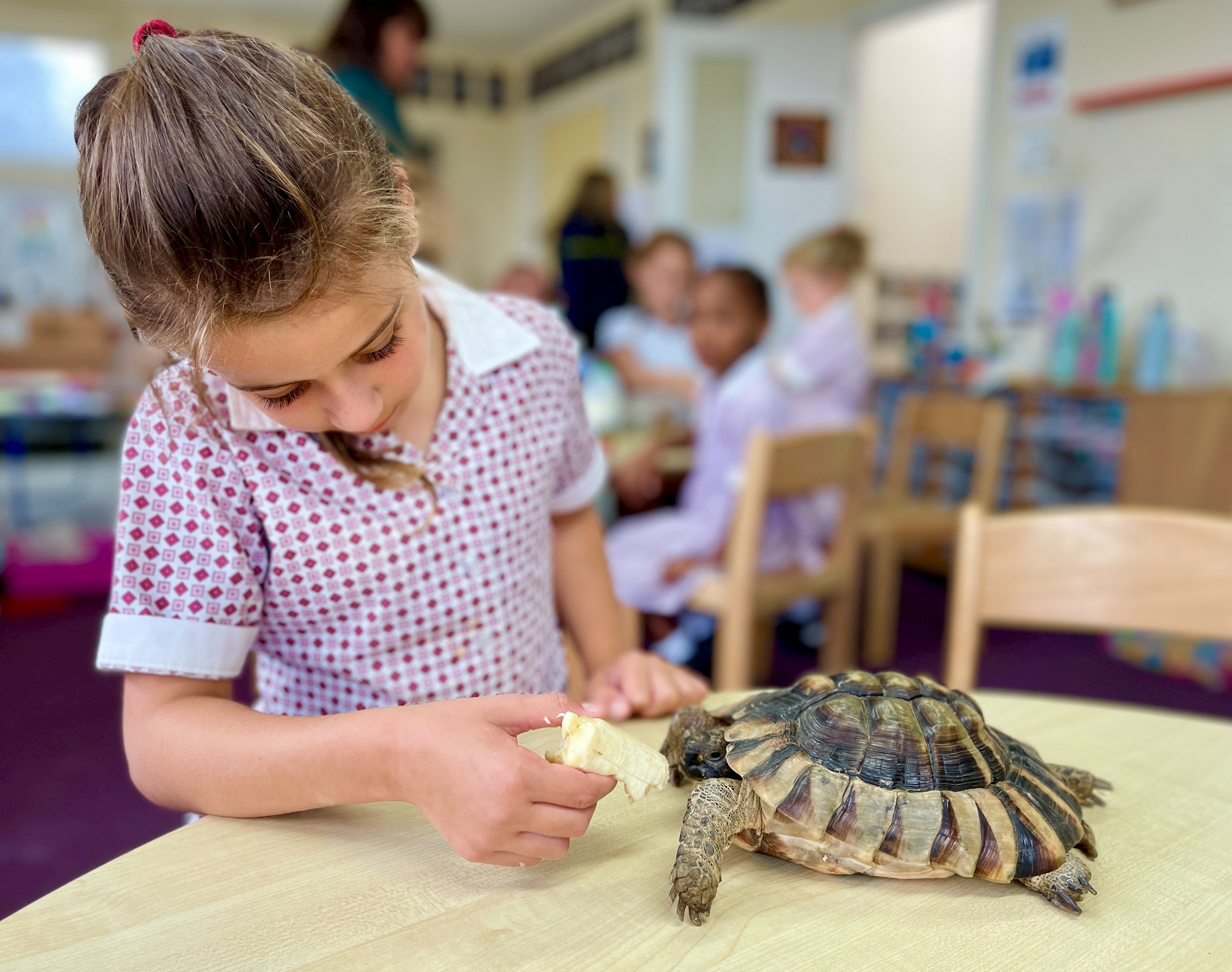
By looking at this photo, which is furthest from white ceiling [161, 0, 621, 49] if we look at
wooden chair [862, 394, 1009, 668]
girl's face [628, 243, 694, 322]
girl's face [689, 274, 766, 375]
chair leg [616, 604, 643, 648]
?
chair leg [616, 604, 643, 648]

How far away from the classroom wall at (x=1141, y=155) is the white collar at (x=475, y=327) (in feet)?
11.2

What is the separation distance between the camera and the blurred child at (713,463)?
2.49 metres

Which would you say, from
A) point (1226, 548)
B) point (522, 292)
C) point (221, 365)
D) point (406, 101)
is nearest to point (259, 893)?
point (221, 365)

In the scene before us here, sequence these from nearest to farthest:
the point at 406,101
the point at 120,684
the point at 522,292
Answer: the point at 120,684 → the point at 522,292 → the point at 406,101

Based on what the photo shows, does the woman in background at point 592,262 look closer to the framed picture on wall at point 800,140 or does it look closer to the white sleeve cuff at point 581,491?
the framed picture on wall at point 800,140

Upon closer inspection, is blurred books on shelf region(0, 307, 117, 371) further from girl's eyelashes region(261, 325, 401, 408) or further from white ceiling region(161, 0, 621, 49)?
girl's eyelashes region(261, 325, 401, 408)

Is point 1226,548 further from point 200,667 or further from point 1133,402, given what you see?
point 1133,402

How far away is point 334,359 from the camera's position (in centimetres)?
67

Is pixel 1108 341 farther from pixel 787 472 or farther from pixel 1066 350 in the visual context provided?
pixel 787 472

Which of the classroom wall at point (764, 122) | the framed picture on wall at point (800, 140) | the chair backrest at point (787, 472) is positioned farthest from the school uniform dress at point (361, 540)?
the framed picture on wall at point (800, 140)

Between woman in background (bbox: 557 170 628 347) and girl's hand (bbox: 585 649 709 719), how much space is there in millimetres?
3555

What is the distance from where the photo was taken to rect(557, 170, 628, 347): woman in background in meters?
4.45

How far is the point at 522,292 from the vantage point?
13.7 ft

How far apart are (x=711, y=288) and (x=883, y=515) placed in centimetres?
112
